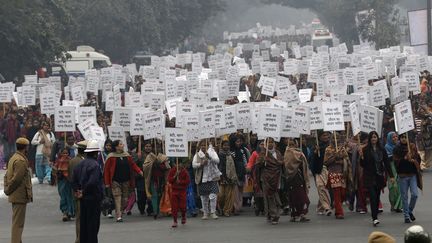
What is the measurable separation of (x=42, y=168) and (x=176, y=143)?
23.1ft

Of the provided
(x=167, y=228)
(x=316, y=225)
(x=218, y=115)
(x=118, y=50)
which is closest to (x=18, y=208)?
(x=167, y=228)

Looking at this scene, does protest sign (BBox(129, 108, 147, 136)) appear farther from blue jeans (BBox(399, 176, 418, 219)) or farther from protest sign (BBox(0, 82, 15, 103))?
protest sign (BBox(0, 82, 15, 103))

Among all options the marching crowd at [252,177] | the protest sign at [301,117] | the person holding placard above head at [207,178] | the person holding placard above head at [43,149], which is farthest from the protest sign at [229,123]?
the person holding placard above head at [43,149]

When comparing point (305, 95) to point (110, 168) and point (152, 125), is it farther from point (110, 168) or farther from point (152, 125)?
point (110, 168)

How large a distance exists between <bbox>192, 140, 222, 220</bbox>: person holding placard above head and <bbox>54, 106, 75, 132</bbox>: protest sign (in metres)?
4.78

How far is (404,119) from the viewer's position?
19.9m

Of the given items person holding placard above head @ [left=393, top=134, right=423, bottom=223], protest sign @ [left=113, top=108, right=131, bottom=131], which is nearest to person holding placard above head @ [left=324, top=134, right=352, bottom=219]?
person holding placard above head @ [left=393, top=134, right=423, bottom=223]

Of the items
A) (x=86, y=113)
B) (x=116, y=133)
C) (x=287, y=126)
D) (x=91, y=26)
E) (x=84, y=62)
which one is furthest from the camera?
(x=91, y=26)

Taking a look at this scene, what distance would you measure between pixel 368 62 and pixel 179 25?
39081mm

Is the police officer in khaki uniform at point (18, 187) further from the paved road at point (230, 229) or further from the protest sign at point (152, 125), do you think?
the protest sign at point (152, 125)

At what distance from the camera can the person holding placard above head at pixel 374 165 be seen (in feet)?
57.9

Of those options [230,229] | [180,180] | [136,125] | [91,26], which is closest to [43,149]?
[136,125]

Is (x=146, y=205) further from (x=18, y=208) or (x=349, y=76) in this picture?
(x=349, y=76)

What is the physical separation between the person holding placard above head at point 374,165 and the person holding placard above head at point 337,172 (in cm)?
94
